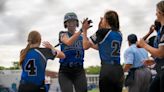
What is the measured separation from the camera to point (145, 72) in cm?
1041

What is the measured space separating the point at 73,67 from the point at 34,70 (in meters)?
1.01

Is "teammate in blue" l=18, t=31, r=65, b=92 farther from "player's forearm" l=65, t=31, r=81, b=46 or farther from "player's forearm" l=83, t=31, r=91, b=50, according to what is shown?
"player's forearm" l=83, t=31, r=91, b=50

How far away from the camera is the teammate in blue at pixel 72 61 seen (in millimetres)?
9117

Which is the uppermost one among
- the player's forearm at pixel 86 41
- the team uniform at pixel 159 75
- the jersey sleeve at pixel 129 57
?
the player's forearm at pixel 86 41

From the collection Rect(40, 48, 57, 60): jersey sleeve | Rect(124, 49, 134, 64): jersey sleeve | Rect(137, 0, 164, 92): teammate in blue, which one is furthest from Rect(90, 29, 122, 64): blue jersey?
Rect(124, 49, 134, 64): jersey sleeve

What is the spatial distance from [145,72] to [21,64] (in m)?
3.05

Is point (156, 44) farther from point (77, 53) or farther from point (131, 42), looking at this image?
point (131, 42)

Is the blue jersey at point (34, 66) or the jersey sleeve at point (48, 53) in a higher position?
the jersey sleeve at point (48, 53)

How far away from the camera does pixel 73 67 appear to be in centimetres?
921

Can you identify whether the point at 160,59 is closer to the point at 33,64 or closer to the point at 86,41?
the point at 86,41

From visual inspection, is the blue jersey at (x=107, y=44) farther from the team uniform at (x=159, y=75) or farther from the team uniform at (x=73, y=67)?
the team uniform at (x=73, y=67)

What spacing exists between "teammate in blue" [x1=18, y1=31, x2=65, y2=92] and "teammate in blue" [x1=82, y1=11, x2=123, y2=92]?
1067mm

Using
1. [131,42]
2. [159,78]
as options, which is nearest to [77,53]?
[131,42]

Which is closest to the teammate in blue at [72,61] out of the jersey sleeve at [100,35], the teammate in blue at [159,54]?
the jersey sleeve at [100,35]
